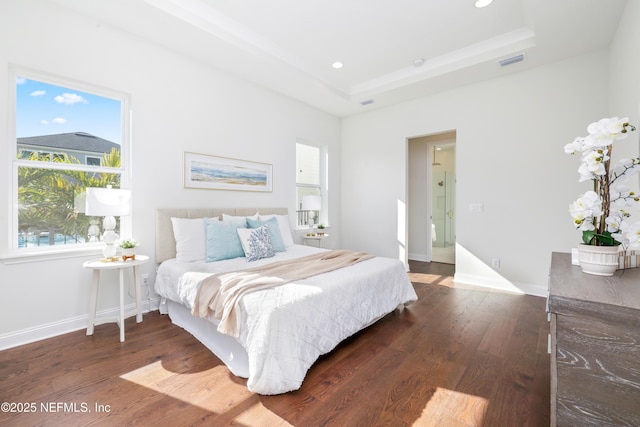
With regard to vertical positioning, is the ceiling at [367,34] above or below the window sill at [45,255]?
above

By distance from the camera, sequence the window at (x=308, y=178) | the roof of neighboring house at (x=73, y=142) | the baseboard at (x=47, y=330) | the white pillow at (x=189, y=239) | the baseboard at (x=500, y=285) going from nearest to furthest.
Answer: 1. the baseboard at (x=47, y=330)
2. the roof of neighboring house at (x=73, y=142)
3. the white pillow at (x=189, y=239)
4. the baseboard at (x=500, y=285)
5. the window at (x=308, y=178)

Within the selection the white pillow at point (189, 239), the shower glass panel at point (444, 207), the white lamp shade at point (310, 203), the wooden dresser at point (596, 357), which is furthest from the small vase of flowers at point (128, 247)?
the shower glass panel at point (444, 207)

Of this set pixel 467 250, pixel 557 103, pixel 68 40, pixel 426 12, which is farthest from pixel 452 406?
pixel 68 40

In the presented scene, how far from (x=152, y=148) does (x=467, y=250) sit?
427 cm

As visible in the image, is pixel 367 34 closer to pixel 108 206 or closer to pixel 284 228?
pixel 284 228

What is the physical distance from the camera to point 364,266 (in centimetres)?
281

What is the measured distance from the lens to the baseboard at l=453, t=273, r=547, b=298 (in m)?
3.66

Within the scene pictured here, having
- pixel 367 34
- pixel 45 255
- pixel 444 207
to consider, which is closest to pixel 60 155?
pixel 45 255

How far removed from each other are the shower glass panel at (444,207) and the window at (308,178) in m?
3.34

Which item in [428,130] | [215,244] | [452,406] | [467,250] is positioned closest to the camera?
[452,406]

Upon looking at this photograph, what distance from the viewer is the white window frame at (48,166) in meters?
2.37

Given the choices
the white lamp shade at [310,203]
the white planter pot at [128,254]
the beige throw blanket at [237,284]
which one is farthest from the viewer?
the white lamp shade at [310,203]

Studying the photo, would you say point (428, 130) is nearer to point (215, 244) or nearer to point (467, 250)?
point (467, 250)

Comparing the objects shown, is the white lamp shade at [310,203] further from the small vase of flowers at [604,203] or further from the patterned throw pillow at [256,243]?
the small vase of flowers at [604,203]
